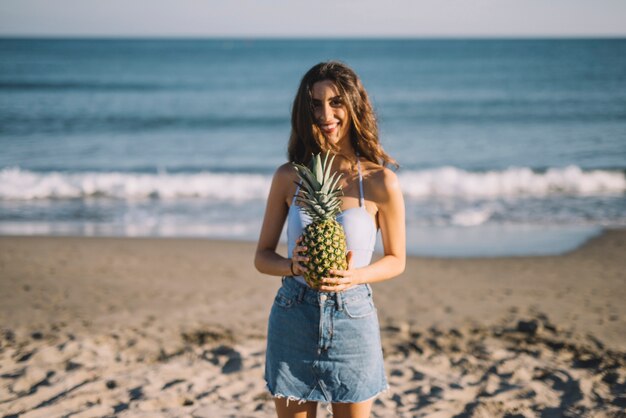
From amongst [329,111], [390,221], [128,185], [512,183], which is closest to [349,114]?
[329,111]

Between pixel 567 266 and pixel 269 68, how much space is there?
60819 millimetres

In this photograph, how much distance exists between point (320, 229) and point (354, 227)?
368mm

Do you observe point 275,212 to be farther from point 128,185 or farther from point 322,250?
point 128,185

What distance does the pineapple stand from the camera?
289 centimetres

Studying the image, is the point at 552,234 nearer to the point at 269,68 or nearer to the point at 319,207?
the point at 319,207

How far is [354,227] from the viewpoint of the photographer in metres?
3.25

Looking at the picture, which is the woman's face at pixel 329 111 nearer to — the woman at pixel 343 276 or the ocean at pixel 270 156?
the woman at pixel 343 276

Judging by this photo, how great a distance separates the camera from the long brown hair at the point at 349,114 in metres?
3.43

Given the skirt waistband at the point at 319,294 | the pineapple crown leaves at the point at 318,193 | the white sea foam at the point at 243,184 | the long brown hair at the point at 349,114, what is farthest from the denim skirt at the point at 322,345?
the white sea foam at the point at 243,184

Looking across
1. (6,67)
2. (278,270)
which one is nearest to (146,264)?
(278,270)

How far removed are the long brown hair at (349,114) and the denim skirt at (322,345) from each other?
794 mm

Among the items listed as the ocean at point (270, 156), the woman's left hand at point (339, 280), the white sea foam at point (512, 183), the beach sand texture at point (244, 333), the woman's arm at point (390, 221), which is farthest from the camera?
the white sea foam at point (512, 183)

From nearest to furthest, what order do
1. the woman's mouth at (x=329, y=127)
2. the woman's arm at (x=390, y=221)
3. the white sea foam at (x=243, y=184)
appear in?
1. the woman's arm at (x=390, y=221)
2. the woman's mouth at (x=329, y=127)
3. the white sea foam at (x=243, y=184)

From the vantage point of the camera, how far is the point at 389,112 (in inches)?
1378
